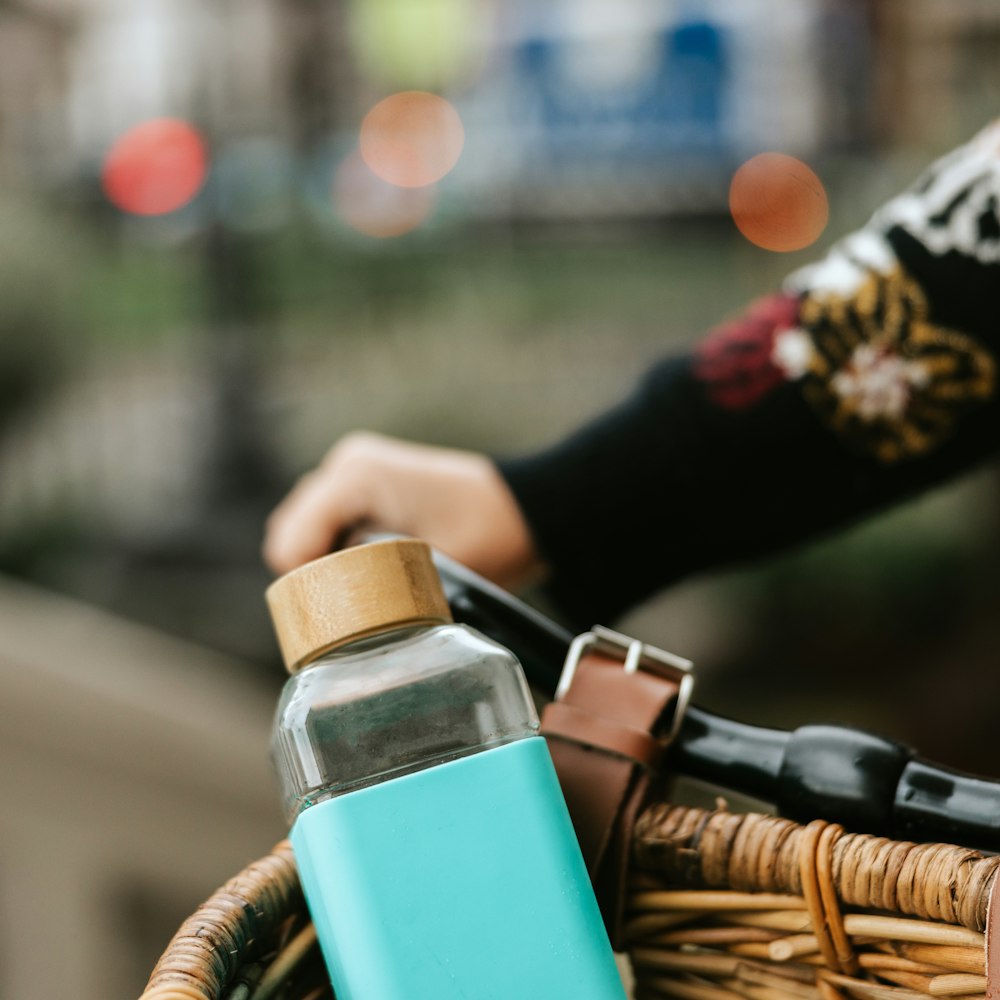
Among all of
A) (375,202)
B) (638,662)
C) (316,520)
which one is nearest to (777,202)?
(375,202)

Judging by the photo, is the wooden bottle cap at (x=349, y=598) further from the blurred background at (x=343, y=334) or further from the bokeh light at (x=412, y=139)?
the bokeh light at (x=412, y=139)

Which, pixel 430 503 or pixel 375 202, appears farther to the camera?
pixel 375 202

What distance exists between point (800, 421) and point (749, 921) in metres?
0.53

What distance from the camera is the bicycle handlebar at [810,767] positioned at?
0.60 meters

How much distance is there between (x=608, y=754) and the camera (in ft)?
2.22

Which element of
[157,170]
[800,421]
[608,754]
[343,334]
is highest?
[157,170]

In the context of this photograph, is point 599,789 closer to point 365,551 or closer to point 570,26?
point 365,551

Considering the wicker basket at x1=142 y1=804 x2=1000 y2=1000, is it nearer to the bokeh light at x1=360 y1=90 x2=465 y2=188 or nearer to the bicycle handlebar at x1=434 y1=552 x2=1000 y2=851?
the bicycle handlebar at x1=434 y1=552 x2=1000 y2=851

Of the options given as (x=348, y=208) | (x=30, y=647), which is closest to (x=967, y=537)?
(x=30, y=647)

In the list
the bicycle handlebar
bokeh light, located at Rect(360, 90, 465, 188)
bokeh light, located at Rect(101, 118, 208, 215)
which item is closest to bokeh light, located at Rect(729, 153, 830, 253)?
bokeh light, located at Rect(360, 90, 465, 188)

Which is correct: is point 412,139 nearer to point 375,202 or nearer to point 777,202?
point 375,202

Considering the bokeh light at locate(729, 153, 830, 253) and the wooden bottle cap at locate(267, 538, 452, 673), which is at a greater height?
the bokeh light at locate(729, 153, 830, 253)

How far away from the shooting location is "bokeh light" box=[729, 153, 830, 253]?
789cm

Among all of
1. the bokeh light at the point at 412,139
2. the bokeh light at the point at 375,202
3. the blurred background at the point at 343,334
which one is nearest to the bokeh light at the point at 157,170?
the blurred background at the point at 343,334
